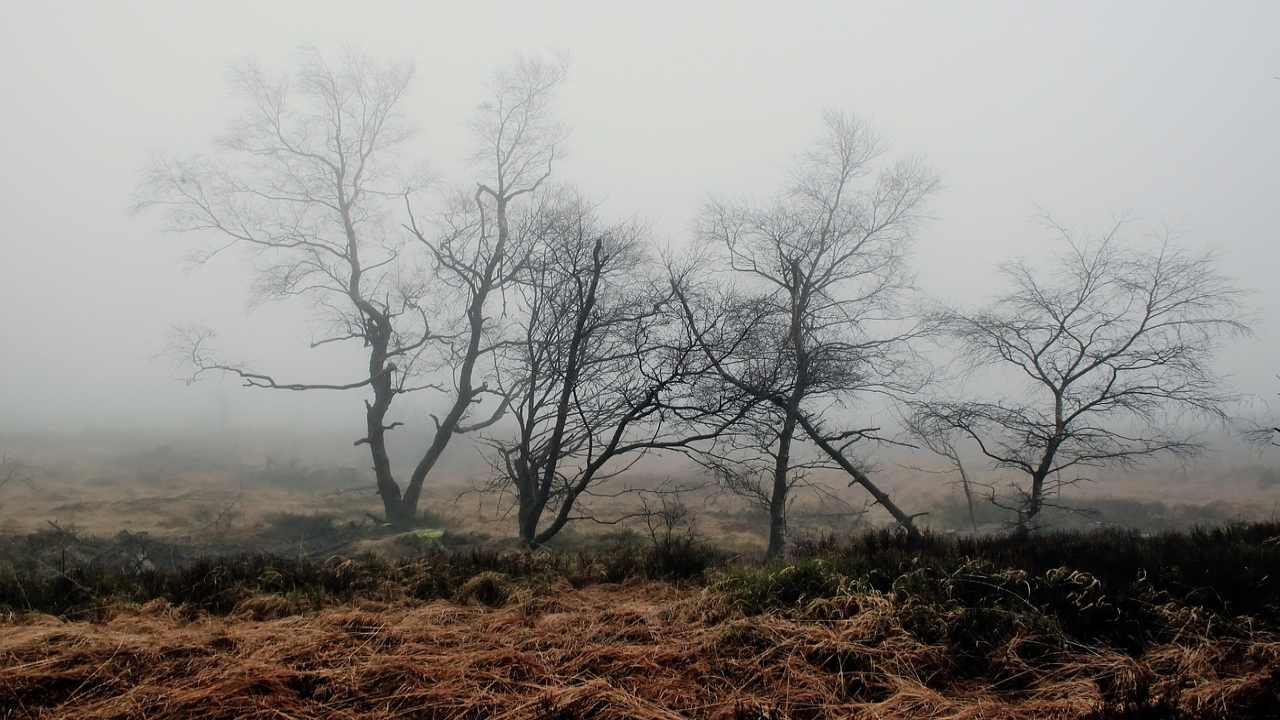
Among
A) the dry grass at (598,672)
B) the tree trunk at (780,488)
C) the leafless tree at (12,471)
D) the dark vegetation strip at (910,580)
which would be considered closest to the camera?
the dry grass at (598,672)

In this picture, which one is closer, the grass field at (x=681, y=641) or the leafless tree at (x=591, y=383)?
the grass field at (x=681, y=641)

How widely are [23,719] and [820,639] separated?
412 cm

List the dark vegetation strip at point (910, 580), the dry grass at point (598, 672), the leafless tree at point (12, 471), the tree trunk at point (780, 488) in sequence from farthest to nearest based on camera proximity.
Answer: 1. the leafless tree at point (12, 471)
2. the tree trunk at point (780, 488)
3. the dark vegetation strip at point (910, 580)
4. the dry grass at point (598, 672)

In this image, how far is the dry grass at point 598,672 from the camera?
2920 millimetres

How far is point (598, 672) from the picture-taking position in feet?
10.9

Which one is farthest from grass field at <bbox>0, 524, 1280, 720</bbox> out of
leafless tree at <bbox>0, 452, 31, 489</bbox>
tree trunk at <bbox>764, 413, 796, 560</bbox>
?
leafless tree at <bbox>0, 452, 31, 489</bbox>

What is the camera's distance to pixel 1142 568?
4586 mm

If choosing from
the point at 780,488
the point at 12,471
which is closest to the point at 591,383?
the point at 780,488

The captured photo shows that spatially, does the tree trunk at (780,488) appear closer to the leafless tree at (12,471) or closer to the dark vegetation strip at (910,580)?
the dark vegetation strip at (910,580)

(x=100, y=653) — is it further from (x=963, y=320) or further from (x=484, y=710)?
(x=963, y=320)

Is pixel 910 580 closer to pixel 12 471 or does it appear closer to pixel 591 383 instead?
pixel 591 383

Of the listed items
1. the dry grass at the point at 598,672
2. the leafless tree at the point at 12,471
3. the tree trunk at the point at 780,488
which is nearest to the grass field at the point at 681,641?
the dry grass at the point at 598,672

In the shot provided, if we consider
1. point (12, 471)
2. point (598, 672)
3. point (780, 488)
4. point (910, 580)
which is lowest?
point (12, 471)

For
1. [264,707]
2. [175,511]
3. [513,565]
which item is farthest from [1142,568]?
[175,511]
